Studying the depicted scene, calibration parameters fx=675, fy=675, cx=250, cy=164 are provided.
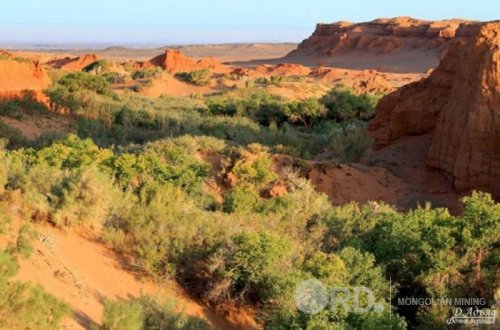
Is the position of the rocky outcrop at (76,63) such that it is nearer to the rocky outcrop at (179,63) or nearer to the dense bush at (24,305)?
the rocky outcrop at (179,63)

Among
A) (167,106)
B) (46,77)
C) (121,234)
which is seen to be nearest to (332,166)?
(121,234)

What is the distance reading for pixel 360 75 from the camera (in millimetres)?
43625

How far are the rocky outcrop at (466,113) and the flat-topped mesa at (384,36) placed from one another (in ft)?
134

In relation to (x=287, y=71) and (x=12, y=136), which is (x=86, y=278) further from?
(x=287, y=71)

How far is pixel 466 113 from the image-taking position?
42.2ft

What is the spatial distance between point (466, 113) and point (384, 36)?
177ft

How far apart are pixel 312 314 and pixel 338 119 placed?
18087mm

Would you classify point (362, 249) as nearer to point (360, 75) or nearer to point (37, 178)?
point (37, 178)

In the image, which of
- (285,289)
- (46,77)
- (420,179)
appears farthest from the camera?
(46,77)

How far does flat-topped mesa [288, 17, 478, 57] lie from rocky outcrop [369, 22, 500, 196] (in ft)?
134

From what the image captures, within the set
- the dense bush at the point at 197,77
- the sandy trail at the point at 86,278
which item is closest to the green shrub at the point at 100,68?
the dense bush at the point at 197,77

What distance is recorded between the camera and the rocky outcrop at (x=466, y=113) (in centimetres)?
1229

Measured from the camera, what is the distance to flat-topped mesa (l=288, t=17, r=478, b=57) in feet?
193

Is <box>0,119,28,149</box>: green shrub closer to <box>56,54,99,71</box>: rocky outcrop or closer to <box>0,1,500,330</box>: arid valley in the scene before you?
<box>0,1,500,330</box>: arid valley
